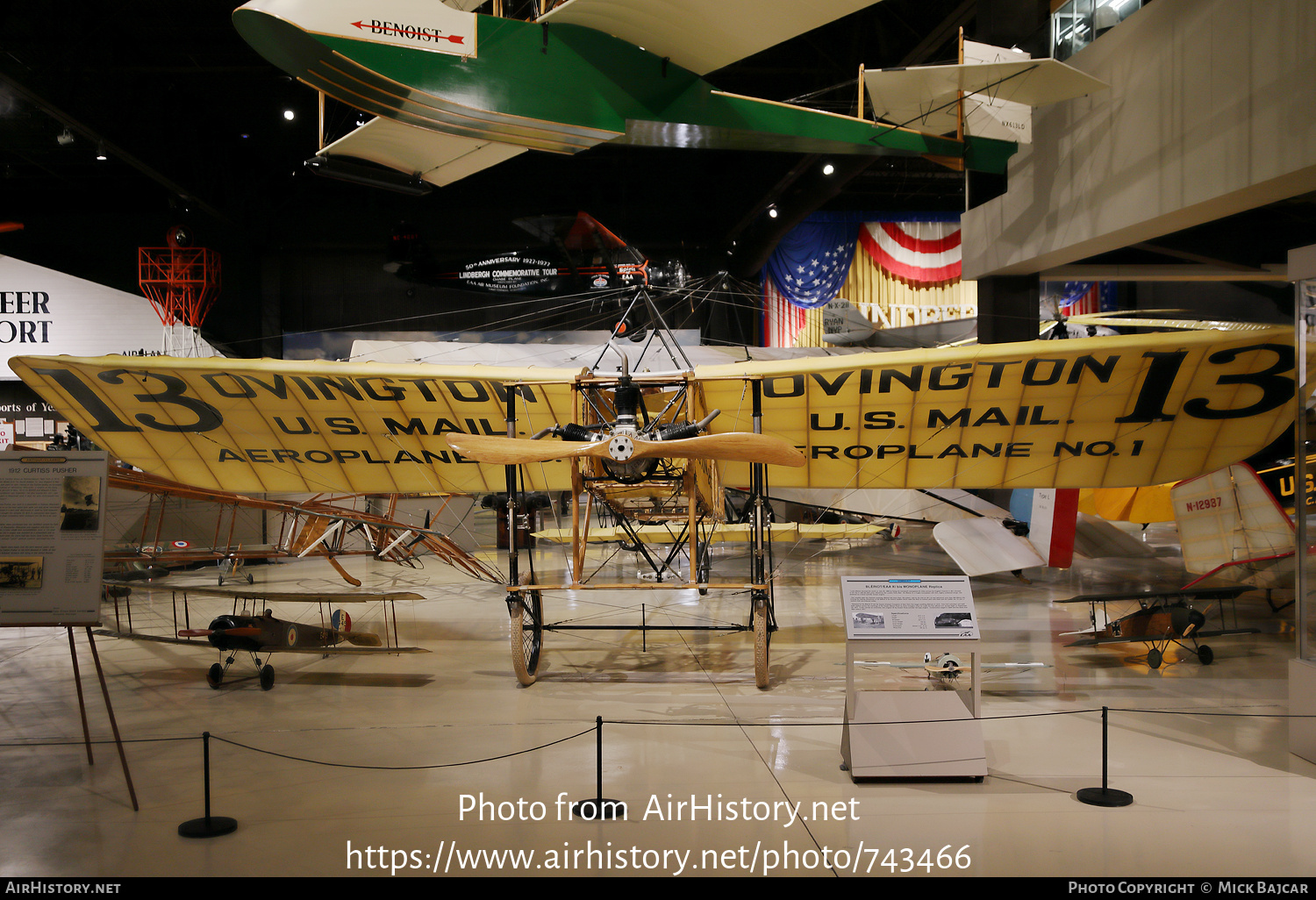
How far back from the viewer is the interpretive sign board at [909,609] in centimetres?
417

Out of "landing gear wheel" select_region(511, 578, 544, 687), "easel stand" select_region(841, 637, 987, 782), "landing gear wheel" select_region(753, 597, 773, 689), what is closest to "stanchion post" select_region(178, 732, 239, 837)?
"landing gear wheel" select_region(511, 578, 544, 687)

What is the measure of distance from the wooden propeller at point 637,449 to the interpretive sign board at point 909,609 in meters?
1.06

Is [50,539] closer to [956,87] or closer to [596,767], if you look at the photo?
[596,767]

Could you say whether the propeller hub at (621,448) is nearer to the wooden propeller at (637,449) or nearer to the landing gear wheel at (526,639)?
the wooden propeller at (637,449)

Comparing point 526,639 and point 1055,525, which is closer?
point 526,639

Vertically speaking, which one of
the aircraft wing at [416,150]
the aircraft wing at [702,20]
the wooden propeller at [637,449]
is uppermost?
the aircraft wing at [702,20]

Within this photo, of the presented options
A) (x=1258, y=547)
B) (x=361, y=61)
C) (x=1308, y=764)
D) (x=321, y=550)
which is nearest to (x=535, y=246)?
(x=321, y=550)

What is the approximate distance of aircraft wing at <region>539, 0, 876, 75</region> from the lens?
5.23 metres

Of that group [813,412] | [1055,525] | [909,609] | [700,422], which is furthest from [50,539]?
[1055,525]

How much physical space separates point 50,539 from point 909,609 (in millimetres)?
4592

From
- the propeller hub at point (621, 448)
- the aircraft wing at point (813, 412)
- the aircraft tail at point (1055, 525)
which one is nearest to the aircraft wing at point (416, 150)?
the aircraft wing at point (813, 412)

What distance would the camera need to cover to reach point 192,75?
11086 millimetres

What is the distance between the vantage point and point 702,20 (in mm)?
5488

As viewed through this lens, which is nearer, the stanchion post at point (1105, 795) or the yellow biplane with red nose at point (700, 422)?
the stanchion post at point (1105, 795)
